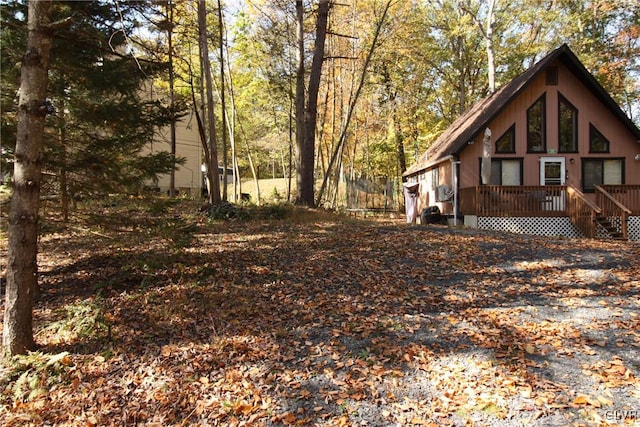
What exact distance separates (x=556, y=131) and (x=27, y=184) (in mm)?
15369

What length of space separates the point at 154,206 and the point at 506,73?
24028 mm

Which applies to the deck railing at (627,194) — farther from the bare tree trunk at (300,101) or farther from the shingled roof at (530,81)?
the bare tree trunk at (300,101)

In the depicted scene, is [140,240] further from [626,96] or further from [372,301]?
[626,96]

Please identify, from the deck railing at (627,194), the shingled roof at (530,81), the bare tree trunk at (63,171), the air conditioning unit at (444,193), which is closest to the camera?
the bare tree trunk at (63,171)

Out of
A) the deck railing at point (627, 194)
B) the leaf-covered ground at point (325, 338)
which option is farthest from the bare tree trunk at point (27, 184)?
the deck railing at point (627, 194)

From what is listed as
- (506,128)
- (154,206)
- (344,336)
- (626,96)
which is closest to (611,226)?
(506,128)

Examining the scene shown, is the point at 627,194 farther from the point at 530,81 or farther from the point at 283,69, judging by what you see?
the point at 283,69

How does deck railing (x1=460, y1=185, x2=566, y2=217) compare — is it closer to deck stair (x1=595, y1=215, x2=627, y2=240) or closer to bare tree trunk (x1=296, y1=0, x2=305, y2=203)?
deck stair (x1=595, y1=215, x2=627, y2=240)

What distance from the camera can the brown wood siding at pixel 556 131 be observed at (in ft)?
46.2

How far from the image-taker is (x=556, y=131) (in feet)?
46.4

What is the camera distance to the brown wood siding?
46.2ft

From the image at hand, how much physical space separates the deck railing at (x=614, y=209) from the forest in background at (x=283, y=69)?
890 cm

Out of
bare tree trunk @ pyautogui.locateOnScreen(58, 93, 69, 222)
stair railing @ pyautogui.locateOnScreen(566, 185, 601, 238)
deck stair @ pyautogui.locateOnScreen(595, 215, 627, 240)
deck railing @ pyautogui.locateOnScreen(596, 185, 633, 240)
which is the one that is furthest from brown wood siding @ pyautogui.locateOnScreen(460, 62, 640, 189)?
bare tree trunk @ pyautogui.locateOnScreen(58, 93, 69, 222)

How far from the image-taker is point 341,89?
20859 mm
